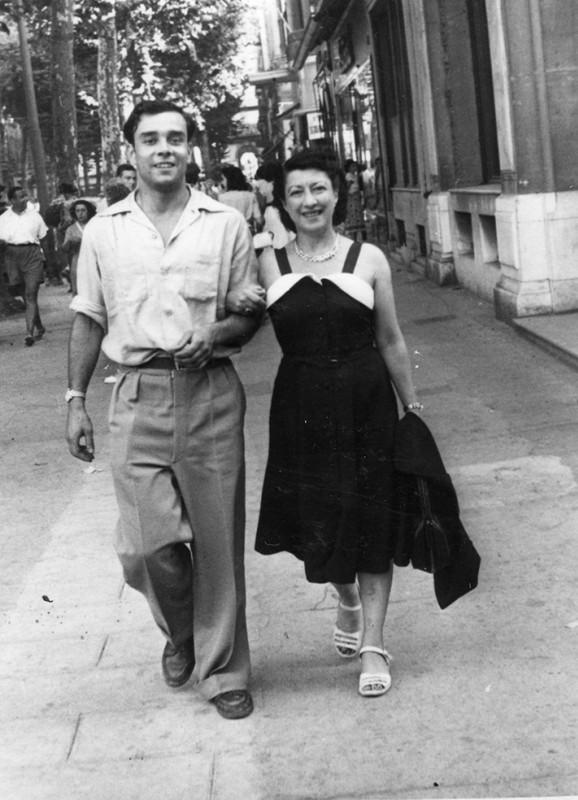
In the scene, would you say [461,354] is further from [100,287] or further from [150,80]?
[150,80]

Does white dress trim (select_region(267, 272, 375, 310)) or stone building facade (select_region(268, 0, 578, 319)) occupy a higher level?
stone building facade (select_region(268, 0, 578, 319))

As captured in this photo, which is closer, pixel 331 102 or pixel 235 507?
pixel 235 507

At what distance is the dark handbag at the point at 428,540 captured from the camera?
438 cm

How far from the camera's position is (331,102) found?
35.3 m

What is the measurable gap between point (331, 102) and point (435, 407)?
2707 centimetres

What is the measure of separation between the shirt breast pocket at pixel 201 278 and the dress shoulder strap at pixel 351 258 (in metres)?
0.42

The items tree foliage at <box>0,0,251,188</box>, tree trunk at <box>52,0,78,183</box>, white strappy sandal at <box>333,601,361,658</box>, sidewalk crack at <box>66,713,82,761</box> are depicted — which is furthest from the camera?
tree foliage at <box>0,0,251,188</box>

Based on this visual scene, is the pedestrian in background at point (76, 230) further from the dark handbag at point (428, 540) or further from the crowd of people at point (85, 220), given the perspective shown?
the dark handbag at point (428, 540)

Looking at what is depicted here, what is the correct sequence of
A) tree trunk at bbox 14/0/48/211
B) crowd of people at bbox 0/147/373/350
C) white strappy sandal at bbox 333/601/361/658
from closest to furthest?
white strappy sandal at bbox 333/601/361/658, crowd of people at bbox 0/147/373/350, tree trunk at bbox 14/0/48/211

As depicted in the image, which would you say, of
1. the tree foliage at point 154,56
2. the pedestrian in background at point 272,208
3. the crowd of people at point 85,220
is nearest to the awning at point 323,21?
the tree foliage at point 154,56

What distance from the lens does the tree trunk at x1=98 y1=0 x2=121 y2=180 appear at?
31.4m

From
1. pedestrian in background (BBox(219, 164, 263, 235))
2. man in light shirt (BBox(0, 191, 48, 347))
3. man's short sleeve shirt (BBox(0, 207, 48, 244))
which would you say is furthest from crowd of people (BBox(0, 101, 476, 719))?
man's short sleeve shirt (BBox(0, 207, 48, 244))

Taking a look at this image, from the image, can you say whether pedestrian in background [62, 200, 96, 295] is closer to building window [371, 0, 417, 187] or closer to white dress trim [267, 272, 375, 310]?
building window [371, 0, 417, 187]

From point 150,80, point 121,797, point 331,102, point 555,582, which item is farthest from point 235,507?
point 150,80
